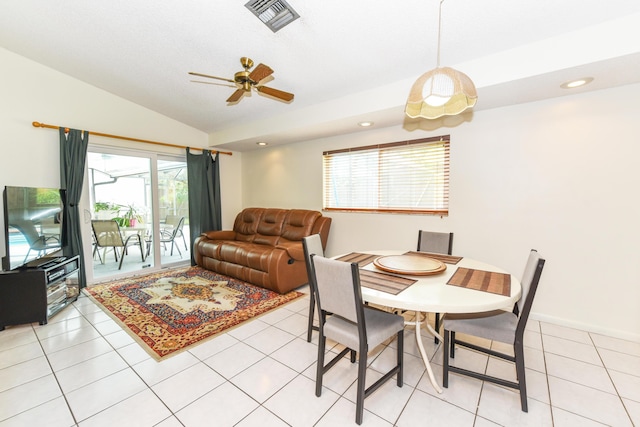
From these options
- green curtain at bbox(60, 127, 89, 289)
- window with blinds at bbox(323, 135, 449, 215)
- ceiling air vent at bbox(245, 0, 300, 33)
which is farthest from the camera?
green curtain at bbox(60, 127, 89, 289)

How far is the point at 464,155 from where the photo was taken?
303 cm

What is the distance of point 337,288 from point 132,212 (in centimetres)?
403

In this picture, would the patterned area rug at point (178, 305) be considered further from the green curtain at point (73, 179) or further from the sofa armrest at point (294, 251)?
the green curtain at point (73, 179)

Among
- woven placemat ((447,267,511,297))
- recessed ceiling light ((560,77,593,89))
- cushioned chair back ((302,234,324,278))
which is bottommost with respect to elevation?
woven placemat ((447,267,511,297))

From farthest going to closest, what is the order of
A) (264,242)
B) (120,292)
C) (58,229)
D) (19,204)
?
(264,242) → (120,292) → (58,229) → (19,204)

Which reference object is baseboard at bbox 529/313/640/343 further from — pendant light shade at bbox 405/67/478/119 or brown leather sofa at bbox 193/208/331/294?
brown leather sofa at bbox 193/208/331/294

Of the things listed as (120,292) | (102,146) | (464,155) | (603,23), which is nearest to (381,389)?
(464,155)

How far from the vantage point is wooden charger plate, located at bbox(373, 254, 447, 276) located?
1.80 m

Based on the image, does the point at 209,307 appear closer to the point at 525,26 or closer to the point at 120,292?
the point at 120,292

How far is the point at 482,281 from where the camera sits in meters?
1.71

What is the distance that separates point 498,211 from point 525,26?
65.9 inches

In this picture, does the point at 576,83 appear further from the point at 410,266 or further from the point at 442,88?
the point at 410,266

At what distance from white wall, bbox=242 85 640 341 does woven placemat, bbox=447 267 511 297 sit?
1.24 metres

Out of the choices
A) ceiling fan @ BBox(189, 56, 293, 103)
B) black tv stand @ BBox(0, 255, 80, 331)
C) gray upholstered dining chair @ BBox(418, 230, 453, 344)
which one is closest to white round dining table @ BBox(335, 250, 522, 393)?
gray upholstered dining chair @ BBox(418, 230, 453, 344)
